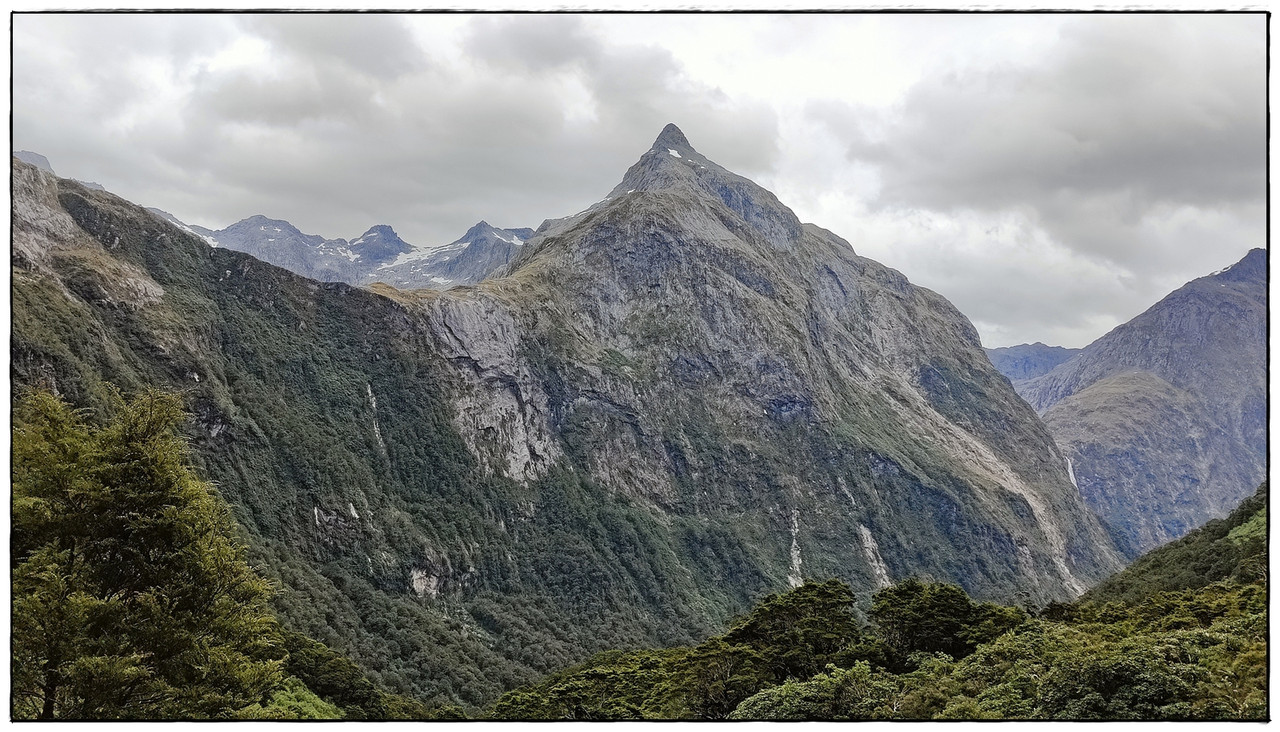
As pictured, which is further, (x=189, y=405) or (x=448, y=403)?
(x=448, y=403)

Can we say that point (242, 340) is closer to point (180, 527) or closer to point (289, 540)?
point (289, 540)

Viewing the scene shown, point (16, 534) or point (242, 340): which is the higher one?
point (242, 340)

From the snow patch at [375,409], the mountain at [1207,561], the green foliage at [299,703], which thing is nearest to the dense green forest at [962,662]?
the mountain at [1207,561]

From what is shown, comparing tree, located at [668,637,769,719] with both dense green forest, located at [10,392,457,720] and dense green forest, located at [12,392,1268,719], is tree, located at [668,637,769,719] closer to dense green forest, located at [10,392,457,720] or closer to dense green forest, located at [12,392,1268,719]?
dense green forest, located at [12,392,1268,719]

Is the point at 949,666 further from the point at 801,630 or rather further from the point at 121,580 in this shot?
the point at 121,580

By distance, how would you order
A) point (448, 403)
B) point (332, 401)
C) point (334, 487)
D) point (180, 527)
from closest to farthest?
point (180, 527) → point (334, 487) → point (332, 401) → point (448, 403)

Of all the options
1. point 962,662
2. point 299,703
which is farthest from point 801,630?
point 299,703
